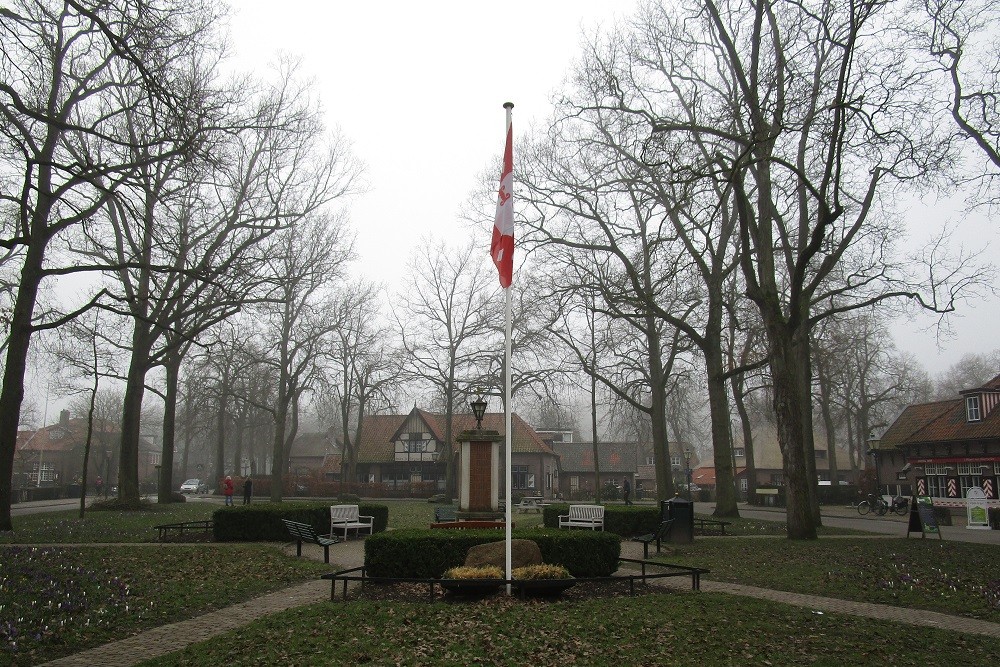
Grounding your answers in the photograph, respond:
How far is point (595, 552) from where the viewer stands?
11672mm

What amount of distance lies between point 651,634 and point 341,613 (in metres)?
3.77

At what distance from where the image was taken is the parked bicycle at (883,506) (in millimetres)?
35594

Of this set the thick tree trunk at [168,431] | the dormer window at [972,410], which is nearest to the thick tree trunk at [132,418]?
the thick tree trunk at [168,431]

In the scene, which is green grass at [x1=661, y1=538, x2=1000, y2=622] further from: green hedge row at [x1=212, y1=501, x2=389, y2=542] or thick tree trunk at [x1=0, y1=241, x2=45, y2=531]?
thick tree trunk at [x1=0, y1=241, x2=45, y2=531]

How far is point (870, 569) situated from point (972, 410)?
32.2 metres

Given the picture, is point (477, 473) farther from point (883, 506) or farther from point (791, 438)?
point (883, 506)

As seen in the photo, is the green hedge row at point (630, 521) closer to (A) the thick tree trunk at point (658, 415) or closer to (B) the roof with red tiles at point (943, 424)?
(A) the thick tree trunk at point (658, 415)

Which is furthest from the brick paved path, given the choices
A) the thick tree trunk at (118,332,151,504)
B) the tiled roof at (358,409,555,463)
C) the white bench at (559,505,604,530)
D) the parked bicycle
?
the tiled roof at (358,409,555,463)

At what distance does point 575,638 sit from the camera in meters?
7.55

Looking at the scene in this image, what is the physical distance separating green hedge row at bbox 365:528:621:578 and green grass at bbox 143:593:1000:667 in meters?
1.64

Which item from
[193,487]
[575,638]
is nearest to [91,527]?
[575,638]

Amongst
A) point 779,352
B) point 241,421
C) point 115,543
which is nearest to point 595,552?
point 779,352

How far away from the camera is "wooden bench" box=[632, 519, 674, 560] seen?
14.8 metres

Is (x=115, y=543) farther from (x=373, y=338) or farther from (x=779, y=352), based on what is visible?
(x=373, y=338)
